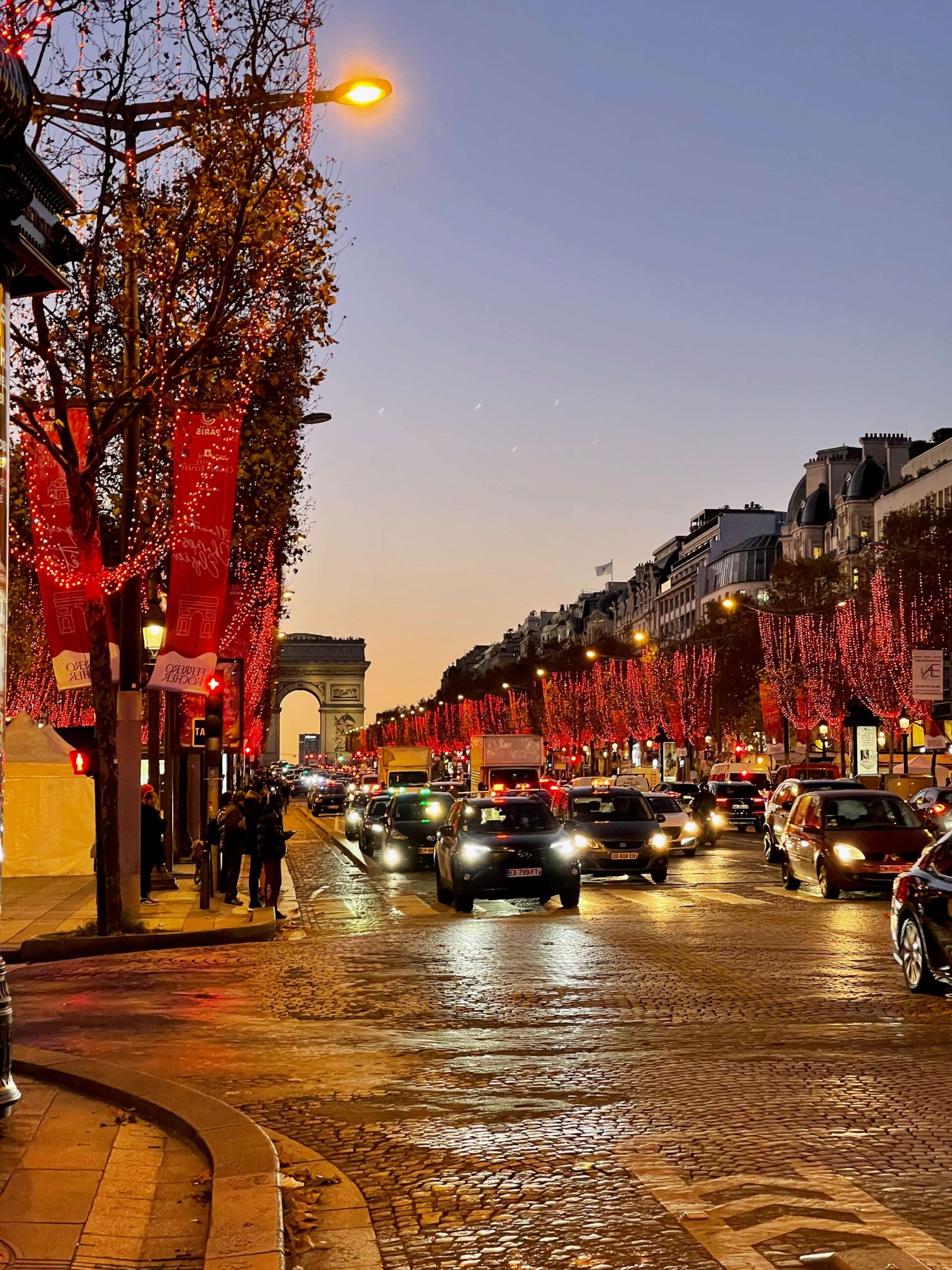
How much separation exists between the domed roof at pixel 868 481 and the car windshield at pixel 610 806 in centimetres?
7868

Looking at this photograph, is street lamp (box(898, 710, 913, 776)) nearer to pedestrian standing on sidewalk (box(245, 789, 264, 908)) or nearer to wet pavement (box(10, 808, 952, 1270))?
pedestrian standing on sidewalk (box(245, 789, 264, 908))

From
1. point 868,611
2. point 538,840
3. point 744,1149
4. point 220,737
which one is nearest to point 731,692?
point 868,611

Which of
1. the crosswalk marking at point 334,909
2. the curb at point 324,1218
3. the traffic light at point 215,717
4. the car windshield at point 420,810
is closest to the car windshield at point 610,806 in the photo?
the crosswalk marking at point 334,909

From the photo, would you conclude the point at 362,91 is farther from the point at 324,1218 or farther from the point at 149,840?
the point at 149,840

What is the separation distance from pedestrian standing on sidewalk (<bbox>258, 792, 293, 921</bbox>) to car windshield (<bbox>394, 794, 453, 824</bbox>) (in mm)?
11764

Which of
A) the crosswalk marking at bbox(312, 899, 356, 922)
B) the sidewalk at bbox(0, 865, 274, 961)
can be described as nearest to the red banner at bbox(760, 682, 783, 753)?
the sidewalk at bbox(0, 865, 274, 961)

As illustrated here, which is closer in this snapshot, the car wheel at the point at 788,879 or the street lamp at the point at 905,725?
the car wheel at the point at 788,879

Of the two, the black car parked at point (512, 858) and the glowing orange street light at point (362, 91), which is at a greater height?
the glowing orange street light at point (362, 91)

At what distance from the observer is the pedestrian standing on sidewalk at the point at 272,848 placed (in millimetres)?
23453

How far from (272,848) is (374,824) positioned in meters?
19.8

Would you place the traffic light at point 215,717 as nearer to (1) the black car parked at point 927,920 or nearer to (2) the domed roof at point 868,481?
(1) the black car parked at point 927,920

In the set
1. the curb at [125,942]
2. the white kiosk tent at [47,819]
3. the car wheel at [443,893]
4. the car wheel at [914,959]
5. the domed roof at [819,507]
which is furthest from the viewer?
the domed roof at [819,507]

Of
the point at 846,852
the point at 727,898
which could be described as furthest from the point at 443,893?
the point at 846,852

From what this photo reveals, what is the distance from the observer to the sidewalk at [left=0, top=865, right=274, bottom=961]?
19.0 metres
